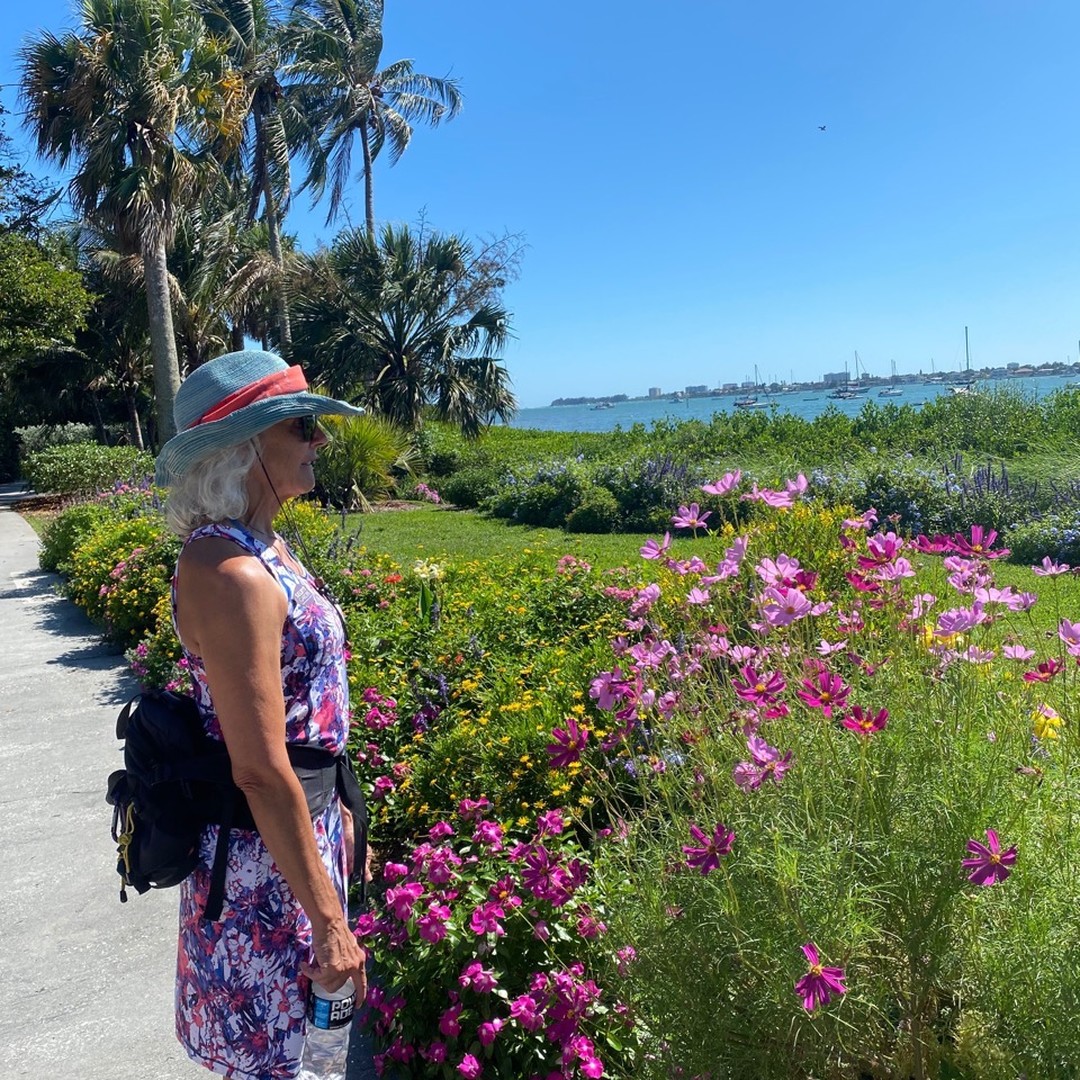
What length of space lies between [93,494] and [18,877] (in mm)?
13628

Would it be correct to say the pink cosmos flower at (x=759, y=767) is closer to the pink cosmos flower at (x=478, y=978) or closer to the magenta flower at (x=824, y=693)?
the magenta flower at (x=824, y=693)

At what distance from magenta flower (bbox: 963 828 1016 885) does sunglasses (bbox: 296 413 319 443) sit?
4.61 ft

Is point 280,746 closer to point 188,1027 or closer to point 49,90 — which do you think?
point 188,1027

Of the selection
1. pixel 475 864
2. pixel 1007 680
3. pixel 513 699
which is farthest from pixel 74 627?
pixel 1007 680

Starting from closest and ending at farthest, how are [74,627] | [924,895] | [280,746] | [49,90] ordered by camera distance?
[280,746] → [924,895] → [74,627] → [49,90]

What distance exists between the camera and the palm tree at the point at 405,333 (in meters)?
20.0

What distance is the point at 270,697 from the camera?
5.03 feet

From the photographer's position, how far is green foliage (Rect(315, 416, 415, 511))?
16000 mm

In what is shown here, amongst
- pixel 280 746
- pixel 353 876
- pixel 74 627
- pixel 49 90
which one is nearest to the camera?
pixel 280 746

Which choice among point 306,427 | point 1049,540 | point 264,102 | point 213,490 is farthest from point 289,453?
point 264,102

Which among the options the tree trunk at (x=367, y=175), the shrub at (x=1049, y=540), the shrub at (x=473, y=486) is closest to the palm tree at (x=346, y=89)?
the tree trunk at (x=367, y=175)

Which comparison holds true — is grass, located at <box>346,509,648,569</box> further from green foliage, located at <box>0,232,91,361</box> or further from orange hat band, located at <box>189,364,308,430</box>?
green foliage, located at <box>0,232,91,361</box>

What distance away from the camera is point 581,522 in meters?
13.8

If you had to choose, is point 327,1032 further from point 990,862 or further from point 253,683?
point 990,862
